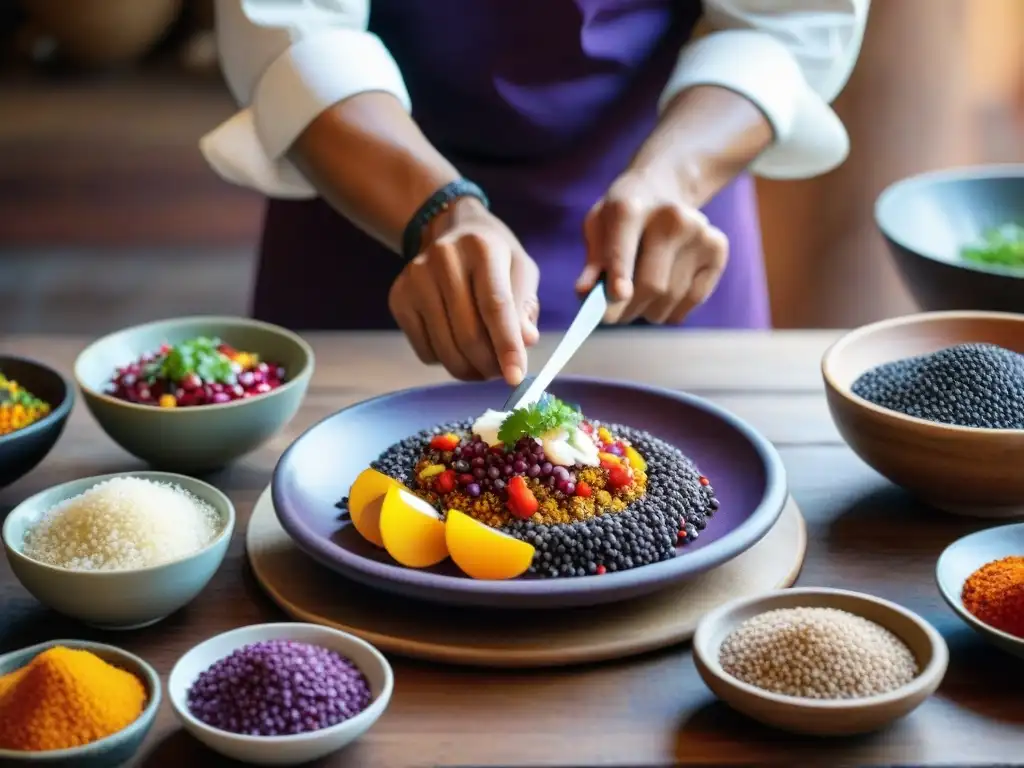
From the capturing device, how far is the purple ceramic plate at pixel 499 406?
3.50ft

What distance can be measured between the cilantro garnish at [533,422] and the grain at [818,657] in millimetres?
290

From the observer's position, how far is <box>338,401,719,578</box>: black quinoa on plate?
112 centimetres

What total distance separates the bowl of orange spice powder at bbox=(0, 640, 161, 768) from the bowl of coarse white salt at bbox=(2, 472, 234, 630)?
112mm

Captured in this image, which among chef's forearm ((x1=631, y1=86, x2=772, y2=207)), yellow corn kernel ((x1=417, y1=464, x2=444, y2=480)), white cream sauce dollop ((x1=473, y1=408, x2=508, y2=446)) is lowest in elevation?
yellow corn kernel ((x1=417, y1=464, x2=444, y2=480))

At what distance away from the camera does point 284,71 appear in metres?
1.64

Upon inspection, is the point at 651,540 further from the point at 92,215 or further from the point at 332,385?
the point at 92,215

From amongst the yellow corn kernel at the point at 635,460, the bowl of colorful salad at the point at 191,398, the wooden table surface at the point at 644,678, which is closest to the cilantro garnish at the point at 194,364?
the bowl of colorful salad at the point at 191,398

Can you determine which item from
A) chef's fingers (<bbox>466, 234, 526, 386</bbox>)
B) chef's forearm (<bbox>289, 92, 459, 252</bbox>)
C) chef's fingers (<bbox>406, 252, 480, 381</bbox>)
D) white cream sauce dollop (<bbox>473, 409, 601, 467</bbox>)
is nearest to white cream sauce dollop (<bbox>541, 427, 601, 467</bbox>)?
white cream sauce dollop (<bbox>473, 409, 601, 467</bbox>)

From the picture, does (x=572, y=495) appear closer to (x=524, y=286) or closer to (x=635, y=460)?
(x=635, y=460)

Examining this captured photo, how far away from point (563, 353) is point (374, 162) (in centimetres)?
39

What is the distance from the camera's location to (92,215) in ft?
14.3

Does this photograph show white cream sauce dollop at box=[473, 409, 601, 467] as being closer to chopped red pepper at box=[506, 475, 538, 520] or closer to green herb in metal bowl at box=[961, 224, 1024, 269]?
chopped red pepper at box=[506, 475, 538, 520]

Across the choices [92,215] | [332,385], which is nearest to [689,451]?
[332,385]

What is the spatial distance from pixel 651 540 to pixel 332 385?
25.0 inches
